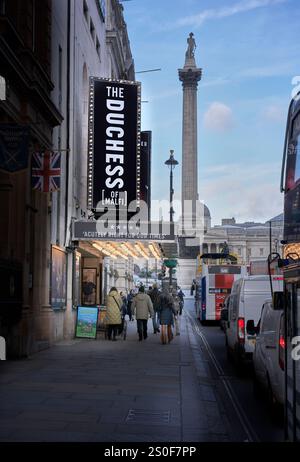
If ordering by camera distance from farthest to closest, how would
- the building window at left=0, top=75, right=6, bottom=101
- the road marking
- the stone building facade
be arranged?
1. the stone building facade
2. the building window at left=0, top=75, right=6, bottom=101
3. the road marking

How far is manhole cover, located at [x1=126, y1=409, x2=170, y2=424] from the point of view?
9.27 meters

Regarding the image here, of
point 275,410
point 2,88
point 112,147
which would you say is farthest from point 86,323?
point 275,410

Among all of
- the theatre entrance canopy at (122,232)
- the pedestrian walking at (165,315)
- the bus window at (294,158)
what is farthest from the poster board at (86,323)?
the bus window at (294,158)

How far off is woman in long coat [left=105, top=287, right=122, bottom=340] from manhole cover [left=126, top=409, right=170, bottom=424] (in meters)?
12.4

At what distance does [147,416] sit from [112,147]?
18605mm

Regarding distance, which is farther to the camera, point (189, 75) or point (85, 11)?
point (189, 75)

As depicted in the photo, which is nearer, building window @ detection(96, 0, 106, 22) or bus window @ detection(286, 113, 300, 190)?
bus window @ detection(286, 113, 300, 190)

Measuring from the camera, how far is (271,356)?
9969mm

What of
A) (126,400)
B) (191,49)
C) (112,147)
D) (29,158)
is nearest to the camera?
(126,400)

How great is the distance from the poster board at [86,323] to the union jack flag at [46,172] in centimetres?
626

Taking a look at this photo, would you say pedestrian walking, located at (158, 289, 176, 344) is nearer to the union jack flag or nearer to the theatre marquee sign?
the theatre marquee sign

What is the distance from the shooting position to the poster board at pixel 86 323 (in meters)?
22.7

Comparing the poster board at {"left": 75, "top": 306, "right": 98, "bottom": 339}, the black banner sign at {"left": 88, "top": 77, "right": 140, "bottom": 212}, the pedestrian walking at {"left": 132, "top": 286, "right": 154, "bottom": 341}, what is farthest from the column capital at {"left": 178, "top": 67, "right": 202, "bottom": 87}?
the poster board at {"left": 75, "top": 306, "right": 98, "bottom": 339}

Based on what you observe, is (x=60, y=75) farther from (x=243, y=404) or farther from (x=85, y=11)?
(x=243, y=404)
